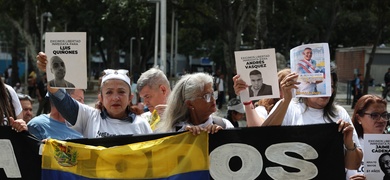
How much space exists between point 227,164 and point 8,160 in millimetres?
1637

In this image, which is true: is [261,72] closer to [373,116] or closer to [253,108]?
[253,108]

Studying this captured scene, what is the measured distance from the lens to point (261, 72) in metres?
4.80

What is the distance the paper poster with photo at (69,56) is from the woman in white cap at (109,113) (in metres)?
0.10

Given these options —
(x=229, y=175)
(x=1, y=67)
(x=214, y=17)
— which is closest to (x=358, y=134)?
(x=229, y=175)

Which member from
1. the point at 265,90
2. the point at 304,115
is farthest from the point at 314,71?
the point at 304,115

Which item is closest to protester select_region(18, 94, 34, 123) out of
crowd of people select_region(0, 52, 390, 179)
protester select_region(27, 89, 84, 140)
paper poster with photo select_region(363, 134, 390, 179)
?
crowd of people select_region(0, 52, 390, 179)

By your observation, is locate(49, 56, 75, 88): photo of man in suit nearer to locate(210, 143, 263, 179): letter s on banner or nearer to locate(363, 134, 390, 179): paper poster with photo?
locate(210, 143, 263, 179): letter s on banner

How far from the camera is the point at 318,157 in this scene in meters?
4.70

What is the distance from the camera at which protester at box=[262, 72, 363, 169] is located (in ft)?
15.1

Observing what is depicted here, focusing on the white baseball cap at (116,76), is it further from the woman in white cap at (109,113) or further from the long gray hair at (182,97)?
the long gray hair at (182,97)

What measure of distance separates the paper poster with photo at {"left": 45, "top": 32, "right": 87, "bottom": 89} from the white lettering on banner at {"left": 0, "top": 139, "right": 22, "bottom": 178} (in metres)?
0.65

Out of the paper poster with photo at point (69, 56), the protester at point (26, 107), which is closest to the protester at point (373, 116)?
the paper poster with photo at point (69, 56)

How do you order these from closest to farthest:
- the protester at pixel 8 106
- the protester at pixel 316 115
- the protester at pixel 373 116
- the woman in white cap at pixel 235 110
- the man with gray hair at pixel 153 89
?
the protester at pixel 316 115 < the protester at pixel 373 116 < the protester at pixel 8 106 < the man with gray hair at pixel 153 89 < the woman in white cap at pixel 235 110

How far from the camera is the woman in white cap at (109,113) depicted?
15.7ft
